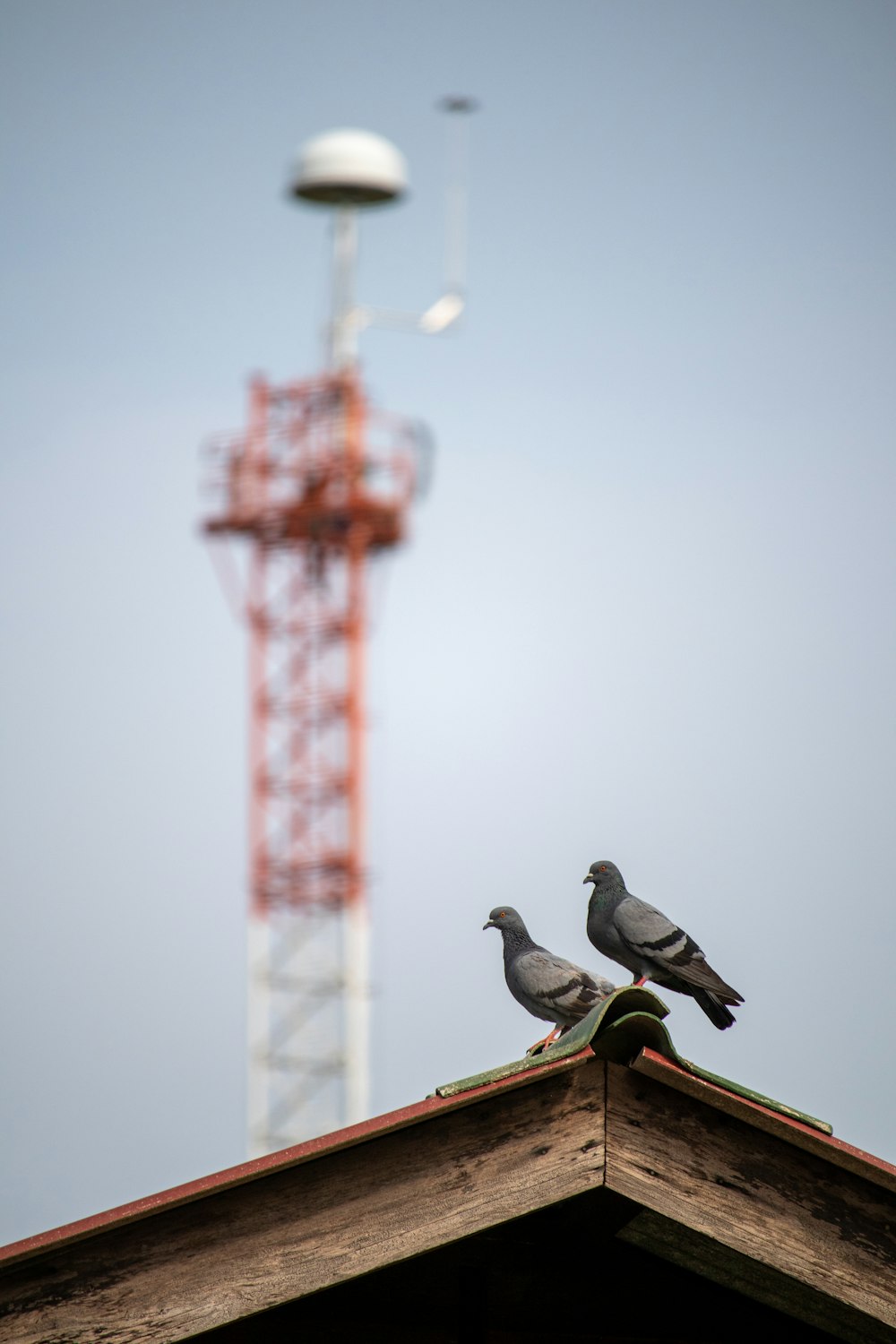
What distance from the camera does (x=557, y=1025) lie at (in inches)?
304

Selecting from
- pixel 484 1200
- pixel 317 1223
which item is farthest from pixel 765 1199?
pixel 317 1223

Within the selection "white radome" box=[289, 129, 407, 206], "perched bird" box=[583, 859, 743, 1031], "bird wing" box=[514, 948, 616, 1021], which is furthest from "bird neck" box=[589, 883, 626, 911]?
"white radome" box=[289, 129, 407, 206]

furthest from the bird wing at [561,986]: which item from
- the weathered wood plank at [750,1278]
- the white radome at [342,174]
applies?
the white radome at [342,174]

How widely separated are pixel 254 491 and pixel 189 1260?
3128 centimetres

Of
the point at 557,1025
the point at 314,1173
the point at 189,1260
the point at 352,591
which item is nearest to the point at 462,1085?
the point at 314,1173

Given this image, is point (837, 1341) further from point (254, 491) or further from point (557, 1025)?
point (254, 491)

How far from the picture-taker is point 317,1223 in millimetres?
4738

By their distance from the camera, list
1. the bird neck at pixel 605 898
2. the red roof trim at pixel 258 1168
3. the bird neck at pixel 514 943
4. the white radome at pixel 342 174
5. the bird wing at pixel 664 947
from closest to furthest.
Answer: the red roof trim at pixel 258 1168, the bird wing at pixel 664 947, the bird neck at pixel 605 898, the bird neck at pixel 514 943, the white radome at pixel 342 174

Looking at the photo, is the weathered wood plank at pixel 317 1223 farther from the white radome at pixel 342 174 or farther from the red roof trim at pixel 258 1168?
the white radome at pixel 342 174

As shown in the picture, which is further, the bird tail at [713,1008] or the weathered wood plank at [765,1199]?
the bird tail at [713,1008]

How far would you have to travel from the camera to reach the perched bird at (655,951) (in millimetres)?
7613

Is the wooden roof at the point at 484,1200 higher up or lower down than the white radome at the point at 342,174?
lower down

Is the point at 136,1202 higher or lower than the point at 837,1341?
higher

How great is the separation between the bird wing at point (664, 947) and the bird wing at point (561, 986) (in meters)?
0.22
